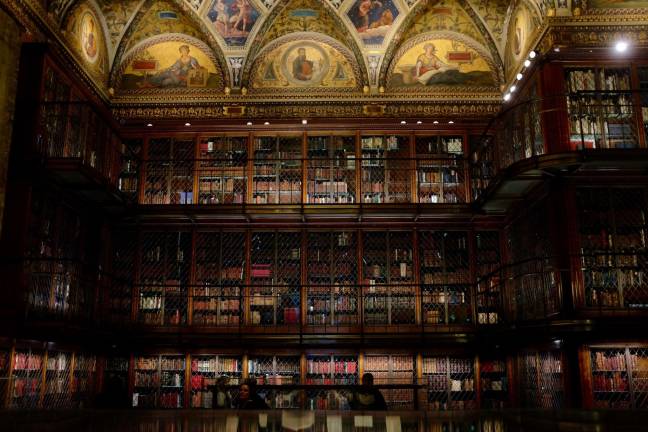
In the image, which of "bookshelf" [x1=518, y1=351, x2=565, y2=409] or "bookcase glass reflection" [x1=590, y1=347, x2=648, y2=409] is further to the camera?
"bookshelf" [x1=518, y1=351, x2=565, y2=409]

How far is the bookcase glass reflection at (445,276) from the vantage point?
10172mm

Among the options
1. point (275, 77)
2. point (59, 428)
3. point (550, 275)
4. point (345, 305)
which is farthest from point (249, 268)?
point (59, 428)

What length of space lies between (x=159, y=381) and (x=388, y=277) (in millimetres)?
4065

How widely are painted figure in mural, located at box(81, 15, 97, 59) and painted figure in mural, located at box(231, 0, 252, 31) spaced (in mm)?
2388

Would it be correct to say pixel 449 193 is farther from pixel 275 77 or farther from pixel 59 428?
pixel 59 428

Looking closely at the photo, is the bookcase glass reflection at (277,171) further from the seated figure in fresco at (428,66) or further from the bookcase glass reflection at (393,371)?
the bookcase glass reflection at (393,371)

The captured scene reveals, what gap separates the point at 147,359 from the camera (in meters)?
10.1

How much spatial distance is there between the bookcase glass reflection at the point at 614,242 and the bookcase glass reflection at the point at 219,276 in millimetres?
5251

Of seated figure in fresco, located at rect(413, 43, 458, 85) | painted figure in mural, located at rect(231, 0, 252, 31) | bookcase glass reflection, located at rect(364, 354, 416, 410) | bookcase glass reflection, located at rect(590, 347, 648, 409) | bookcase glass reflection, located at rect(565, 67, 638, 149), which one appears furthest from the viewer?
seated figure in fresco, located at rect(413, 43, 458, 85)

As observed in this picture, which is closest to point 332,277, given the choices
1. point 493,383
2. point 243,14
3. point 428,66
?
point 493,383

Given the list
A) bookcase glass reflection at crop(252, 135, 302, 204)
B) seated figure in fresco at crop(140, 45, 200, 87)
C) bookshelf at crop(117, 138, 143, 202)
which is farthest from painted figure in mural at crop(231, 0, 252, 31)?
bookshelf at crop(117, 138, 143, 202)

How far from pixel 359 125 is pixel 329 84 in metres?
1.03

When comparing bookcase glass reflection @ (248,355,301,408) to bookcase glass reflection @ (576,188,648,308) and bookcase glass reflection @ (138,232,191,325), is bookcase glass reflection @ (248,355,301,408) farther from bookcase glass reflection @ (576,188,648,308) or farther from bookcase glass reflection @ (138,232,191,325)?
bookcase glass reflection @ (576,188,648,308)

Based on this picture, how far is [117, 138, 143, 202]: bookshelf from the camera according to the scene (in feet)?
35.2
